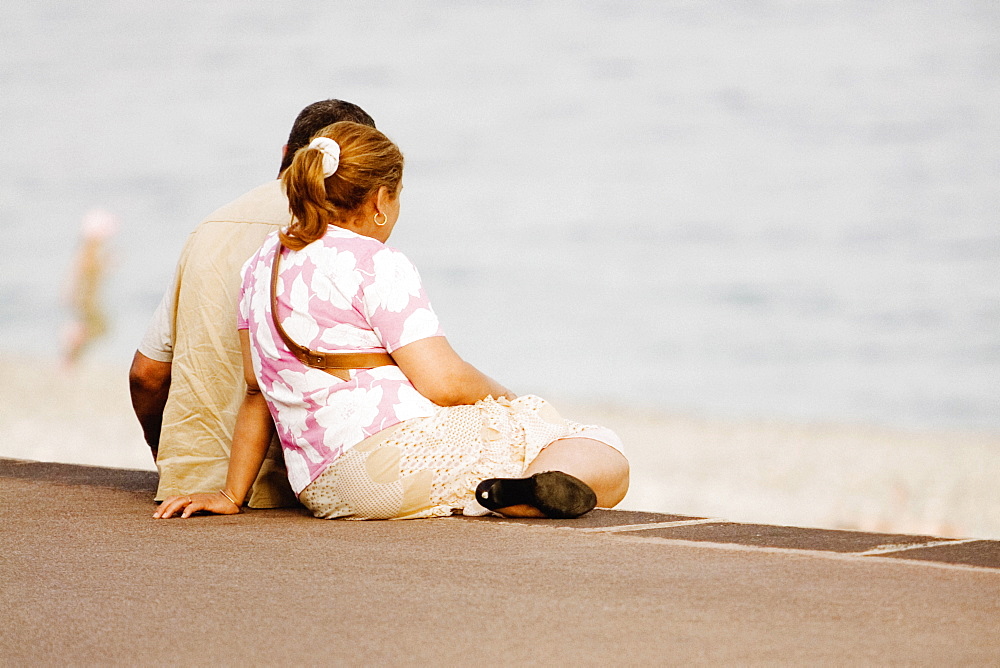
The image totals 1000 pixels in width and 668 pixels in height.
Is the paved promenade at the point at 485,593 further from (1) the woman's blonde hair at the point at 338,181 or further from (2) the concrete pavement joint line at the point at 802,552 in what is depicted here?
(1) the woman's blonde hair at the point at 338,181

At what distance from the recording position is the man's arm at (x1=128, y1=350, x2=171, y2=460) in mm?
3508

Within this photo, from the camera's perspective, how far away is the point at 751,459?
11602 millimetres

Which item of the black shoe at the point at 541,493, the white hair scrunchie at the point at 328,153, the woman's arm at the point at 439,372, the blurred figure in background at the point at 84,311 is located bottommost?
the blurred figure in background at the point at 84,311

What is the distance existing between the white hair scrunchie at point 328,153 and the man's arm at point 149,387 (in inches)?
37.6

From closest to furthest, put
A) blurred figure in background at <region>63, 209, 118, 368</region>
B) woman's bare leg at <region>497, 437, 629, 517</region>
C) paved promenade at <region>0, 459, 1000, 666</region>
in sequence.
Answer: paved promenade at <region>0, 459, 1000, 666</region> → woman's bare leg at <region>497, 437, 629, 517</region> → blurred figure in background at <region>63, 209, 118, 368</region>

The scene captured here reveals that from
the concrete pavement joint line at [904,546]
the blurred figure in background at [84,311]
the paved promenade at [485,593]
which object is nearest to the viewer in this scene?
the paved promenade at [485,593]

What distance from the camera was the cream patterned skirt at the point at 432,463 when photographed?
2896mm

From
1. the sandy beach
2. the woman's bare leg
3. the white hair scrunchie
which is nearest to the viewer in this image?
the white hair scrunchie

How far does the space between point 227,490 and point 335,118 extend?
36.4 inches

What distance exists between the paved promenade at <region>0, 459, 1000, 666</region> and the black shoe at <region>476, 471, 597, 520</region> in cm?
4

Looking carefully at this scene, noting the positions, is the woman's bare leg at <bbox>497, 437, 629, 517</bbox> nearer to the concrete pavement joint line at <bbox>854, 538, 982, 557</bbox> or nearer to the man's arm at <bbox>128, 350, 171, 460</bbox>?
the concrete pavement joint line at <bbox>854, 538, 982, 557</bbox>

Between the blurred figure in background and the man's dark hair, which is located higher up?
the man's dark hair

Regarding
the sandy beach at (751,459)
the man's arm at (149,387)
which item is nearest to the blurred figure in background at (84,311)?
the sandy beach at (751,459)

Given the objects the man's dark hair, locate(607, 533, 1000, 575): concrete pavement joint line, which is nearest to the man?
the man's dark hair
